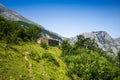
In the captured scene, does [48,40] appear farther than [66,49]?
Yes

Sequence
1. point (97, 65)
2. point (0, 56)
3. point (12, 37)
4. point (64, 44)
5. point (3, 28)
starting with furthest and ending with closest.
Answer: point (64, 44)
point (3, 28)
point (12, 37)
point (97, 65)
point (0, 56)

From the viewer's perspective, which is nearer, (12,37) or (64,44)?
(12,37)

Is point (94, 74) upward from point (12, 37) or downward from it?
downward

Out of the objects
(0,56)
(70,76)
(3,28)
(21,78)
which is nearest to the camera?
(21,78)

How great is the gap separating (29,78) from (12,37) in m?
35.8

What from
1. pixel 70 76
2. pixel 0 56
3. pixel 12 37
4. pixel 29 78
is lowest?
pixel 70 76

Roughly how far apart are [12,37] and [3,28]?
1051 centimetres

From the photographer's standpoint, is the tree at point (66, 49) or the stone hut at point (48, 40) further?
the stone hut at point (48, 40)

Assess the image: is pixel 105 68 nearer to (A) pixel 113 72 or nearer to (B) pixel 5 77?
(A) pixel 113 72

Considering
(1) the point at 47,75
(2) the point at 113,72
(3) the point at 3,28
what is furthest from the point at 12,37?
(2) the point at 113,72

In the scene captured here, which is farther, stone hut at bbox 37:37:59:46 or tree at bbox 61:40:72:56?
stone hut at bbox 37:37:59:46

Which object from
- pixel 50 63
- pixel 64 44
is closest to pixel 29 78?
pixel 50 63

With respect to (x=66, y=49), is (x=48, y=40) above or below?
above

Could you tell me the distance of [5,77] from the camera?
35812 millimetres
